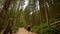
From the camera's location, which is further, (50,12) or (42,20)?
(42,20)

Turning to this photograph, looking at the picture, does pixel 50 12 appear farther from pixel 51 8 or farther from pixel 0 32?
pixel 0 32

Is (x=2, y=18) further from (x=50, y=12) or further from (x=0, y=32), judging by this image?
(x=50, y=12)

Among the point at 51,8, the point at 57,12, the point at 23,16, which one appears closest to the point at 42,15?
the point at 51,8

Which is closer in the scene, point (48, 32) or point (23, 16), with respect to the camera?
point (48, 32)

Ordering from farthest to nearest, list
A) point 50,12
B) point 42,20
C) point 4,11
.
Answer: point 42,20
point 50,12
point 4,11

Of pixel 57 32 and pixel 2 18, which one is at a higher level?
pixel 2 18

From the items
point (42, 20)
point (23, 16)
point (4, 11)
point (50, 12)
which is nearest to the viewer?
point (4, 11)

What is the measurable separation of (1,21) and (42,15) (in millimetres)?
19450

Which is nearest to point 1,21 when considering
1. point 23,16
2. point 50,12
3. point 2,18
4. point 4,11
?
point 2,18

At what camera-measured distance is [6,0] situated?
263 inches

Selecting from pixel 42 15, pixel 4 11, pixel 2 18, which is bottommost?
pixel 42 15

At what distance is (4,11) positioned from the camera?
252 inches

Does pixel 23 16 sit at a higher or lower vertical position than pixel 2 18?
lower

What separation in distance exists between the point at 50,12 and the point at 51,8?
89 centimetres
